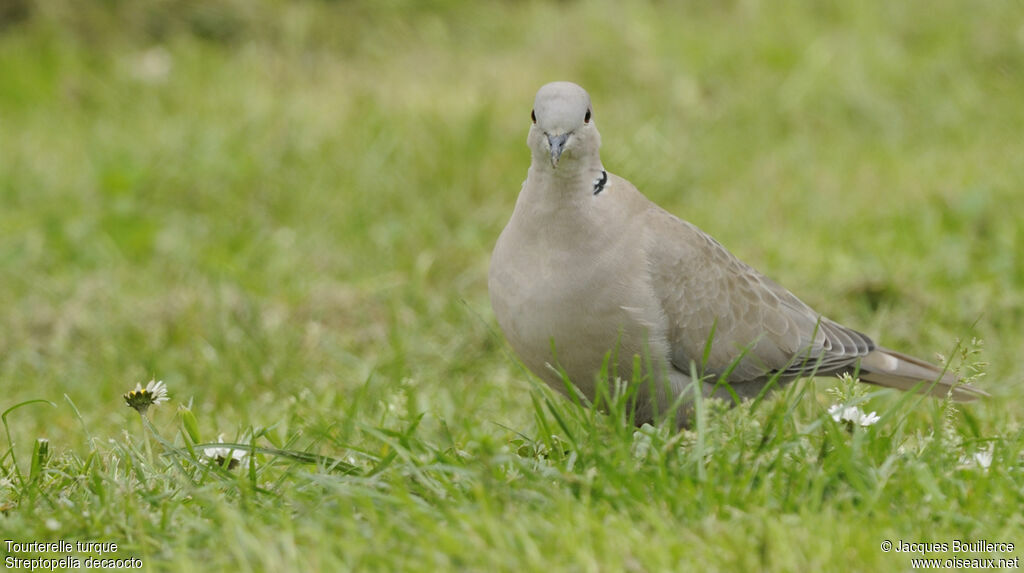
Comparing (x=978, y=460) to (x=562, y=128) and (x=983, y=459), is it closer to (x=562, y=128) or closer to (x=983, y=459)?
(x=983, y=459)

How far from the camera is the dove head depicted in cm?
332

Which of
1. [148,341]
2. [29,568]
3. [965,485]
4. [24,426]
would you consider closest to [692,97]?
[148,341]

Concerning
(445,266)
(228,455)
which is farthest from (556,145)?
(445,266)

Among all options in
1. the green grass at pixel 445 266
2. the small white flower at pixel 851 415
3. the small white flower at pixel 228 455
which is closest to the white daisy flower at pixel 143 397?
the green grass at pixel 445 266

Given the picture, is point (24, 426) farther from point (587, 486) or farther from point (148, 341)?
point (587, 486)

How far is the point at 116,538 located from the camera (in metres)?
2.65

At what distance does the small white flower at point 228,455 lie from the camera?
3.07 metres

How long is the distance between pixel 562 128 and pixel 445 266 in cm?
261

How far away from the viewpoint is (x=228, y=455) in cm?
308

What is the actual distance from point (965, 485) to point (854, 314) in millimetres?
2800

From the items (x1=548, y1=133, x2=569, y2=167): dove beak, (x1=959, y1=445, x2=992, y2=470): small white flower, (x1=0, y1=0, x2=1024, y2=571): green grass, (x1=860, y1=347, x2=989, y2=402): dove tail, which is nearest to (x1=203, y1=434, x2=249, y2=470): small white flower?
(x1=0, y1=0, x2=1024, y2=571): green grass

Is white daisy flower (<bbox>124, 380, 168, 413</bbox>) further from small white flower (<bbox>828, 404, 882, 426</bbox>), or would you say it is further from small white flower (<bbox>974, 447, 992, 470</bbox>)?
small white flower (<bbox>974, 447, 992, 470</bbox>)

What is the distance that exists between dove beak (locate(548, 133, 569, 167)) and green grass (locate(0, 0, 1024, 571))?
67cm

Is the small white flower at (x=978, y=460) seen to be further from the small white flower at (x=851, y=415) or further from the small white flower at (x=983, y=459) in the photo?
the small white flower at (x=851, y=415)
